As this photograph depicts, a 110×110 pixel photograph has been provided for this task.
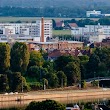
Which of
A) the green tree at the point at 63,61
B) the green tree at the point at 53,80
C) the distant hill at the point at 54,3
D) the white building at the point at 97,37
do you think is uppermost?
the green tree at the point at 63,61

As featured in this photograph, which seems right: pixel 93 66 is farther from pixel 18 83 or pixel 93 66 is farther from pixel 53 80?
pixel 18 83

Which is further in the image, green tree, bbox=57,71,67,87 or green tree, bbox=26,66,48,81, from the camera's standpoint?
green tree, bbox=26,66,48,81

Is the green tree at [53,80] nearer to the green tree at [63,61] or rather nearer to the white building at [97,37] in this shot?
the green tree at [63,61]

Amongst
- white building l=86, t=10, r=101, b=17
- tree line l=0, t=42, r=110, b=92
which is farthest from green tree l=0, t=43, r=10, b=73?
white building l=86, t=10, r=101, b=17

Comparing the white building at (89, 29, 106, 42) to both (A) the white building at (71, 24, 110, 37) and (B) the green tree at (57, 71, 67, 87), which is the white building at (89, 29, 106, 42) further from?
(B) the green tree at (57, 71, 67, 87)

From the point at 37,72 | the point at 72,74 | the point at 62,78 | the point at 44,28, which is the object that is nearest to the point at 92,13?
the point at 44,28

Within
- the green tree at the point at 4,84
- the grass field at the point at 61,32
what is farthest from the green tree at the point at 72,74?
the grass field at the point at 61,32
